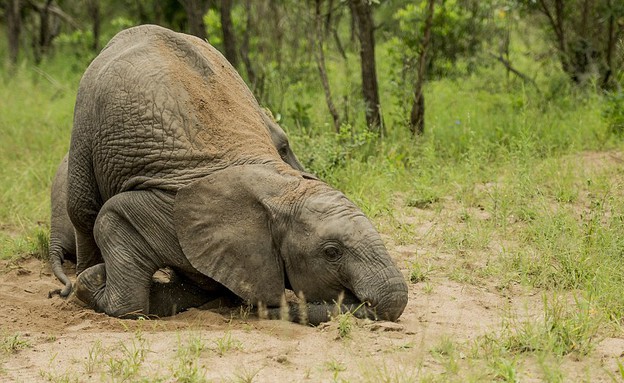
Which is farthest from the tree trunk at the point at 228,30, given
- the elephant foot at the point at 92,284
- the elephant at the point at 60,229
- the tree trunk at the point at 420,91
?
the elephant foot at the point at 92,284

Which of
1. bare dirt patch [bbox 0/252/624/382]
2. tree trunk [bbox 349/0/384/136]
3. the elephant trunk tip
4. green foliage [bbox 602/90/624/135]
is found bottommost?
bare dirt patch [bbox 0/252/624/382]

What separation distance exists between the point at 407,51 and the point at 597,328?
5.85 metres

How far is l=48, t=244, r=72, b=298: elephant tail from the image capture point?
5574 mm

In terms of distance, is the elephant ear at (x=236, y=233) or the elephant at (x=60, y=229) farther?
the elephant at (x=60, y=229)

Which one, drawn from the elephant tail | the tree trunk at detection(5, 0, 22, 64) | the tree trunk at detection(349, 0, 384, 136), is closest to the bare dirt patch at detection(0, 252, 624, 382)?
the elephant tail

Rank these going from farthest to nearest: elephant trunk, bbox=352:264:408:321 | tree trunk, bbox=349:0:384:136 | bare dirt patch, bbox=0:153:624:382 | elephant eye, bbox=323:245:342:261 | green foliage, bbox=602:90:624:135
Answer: tree trunk, bbox=349:0:384:136, green foliage, bbox=602:90:624:135, elephant eye, bbox=323:245:342:261, elephant trunk, bbox=352:264:408:321, bare dirt patch, bbox=0:153:624:382

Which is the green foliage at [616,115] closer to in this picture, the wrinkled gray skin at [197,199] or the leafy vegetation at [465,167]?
the leafy vegetation at [465,167]

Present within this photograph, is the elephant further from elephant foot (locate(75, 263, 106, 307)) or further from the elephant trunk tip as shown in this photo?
the elephant trunk tip

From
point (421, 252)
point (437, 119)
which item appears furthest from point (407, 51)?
point (421, 252)

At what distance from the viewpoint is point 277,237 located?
471 centimetres

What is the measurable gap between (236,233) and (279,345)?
67 cm

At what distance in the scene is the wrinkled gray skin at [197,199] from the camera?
15.0 feet

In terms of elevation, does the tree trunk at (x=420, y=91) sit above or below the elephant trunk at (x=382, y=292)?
above

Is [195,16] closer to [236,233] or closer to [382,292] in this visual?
[236,233]
